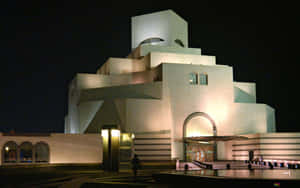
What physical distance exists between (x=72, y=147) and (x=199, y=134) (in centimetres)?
1325

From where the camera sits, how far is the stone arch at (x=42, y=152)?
33397 millimetres

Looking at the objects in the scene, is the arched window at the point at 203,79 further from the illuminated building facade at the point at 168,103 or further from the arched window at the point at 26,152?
the arched window at the point at 26,152

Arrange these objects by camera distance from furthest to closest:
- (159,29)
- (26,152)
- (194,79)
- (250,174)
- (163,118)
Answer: (159,29) → (194,79) → (163,118) → (26,152) → (250,174)

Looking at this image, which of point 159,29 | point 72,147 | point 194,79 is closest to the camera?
point 72,147

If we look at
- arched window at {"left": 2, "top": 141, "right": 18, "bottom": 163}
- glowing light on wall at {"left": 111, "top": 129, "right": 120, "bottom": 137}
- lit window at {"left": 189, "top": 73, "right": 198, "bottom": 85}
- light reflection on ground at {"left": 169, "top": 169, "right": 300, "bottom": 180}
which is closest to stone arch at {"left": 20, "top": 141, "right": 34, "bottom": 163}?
arched window at {"left": 2, "top": 141, "right": 18, "bottom": 163}

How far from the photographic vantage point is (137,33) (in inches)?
1860

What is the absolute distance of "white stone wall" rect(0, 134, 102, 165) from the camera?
33938mm

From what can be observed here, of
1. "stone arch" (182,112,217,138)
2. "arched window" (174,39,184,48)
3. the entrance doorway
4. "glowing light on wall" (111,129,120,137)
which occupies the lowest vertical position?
the entrance doorway

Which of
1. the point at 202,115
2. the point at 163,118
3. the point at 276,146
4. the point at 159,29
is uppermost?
the point at 159,29

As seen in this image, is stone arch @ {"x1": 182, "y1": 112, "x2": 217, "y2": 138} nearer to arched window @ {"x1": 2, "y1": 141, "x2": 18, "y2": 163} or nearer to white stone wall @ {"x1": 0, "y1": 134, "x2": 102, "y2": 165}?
white stone wall @ {"x1": 0, "y1": 134, "x2": 102, "y2": 165}

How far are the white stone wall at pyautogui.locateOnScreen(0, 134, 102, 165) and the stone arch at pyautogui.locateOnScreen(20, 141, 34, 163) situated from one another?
42cm

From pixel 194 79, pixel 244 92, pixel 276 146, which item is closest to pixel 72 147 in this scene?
pixel 194 79

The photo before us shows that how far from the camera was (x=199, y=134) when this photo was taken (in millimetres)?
39688

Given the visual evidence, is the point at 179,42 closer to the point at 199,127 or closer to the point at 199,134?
the point at 199,127
